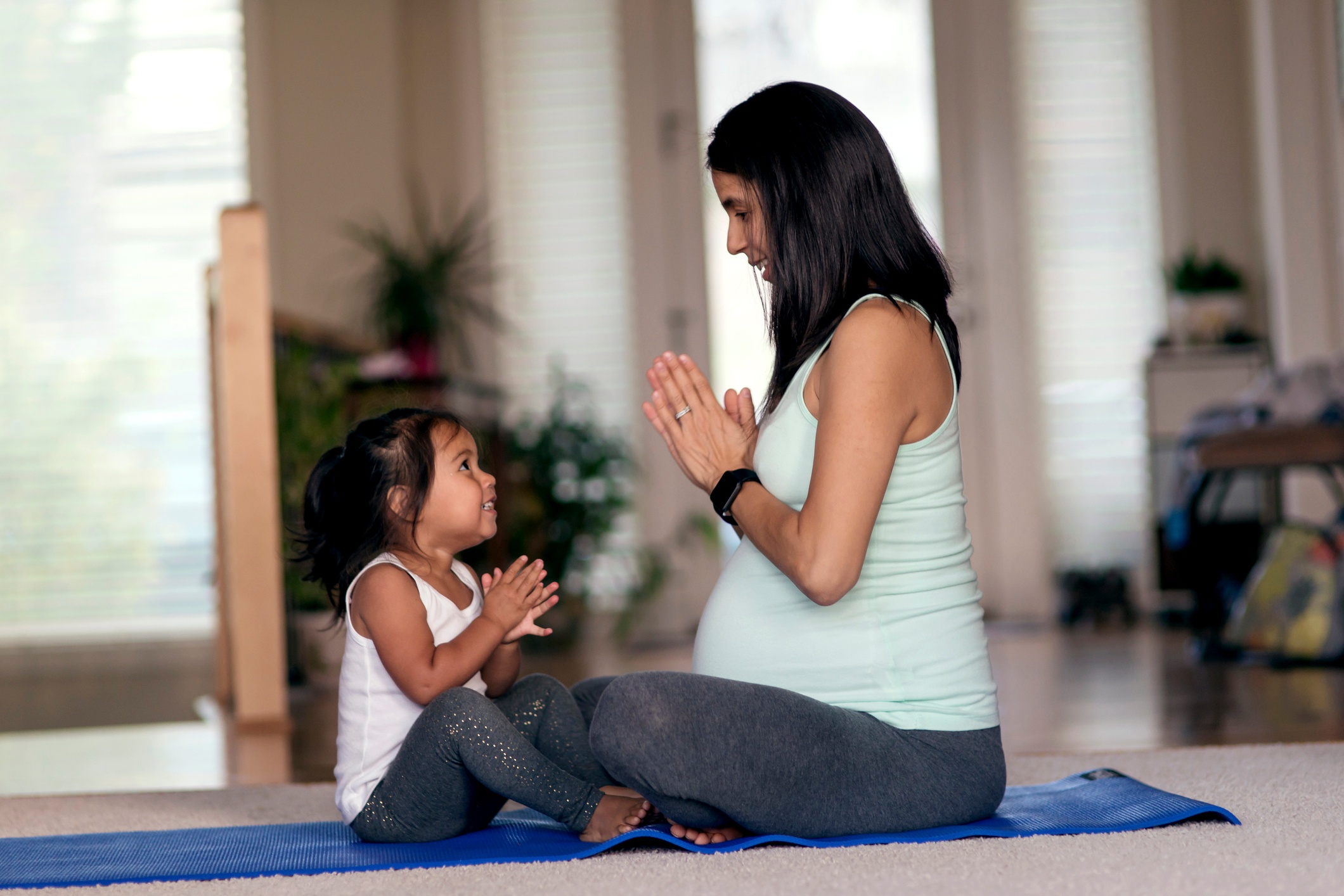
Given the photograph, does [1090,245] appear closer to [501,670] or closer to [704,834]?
[501,670]

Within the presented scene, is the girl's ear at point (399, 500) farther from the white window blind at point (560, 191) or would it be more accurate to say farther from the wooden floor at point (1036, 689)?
the white window blind at point (560, 191)

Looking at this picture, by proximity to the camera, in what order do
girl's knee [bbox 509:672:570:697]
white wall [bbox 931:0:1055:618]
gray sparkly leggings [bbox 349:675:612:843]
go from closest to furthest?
gray sparkly leggings [bbox 349:675:612:843]
girl's knee [bbox 509:672:570:697]
white wall [bbox 931:0:1055:618]

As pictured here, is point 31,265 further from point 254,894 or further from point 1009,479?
point 254,894

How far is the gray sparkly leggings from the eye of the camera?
1423 millimetres

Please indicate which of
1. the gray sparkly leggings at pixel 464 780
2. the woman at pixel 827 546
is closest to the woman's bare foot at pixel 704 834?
the woman at pixel 827 546

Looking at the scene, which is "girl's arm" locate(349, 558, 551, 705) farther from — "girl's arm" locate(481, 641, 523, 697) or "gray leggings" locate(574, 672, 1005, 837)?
"gray leggings" locate(574, 672, 1005, 837)

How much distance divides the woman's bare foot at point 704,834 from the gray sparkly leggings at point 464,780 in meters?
0.13

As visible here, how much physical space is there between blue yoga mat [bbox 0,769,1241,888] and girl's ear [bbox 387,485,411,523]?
1.30 ft

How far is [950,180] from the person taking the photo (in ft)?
16.8

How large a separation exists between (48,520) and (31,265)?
0.99 meters

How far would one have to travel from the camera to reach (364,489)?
63.7 inches

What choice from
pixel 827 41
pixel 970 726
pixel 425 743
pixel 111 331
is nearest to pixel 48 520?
pixel 111 331

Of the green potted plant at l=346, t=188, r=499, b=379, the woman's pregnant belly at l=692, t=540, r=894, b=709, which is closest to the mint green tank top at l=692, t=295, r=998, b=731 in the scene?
the woman's pregnant belly at l=692, t=540, r=894, b=709

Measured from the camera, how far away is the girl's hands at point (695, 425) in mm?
1432
